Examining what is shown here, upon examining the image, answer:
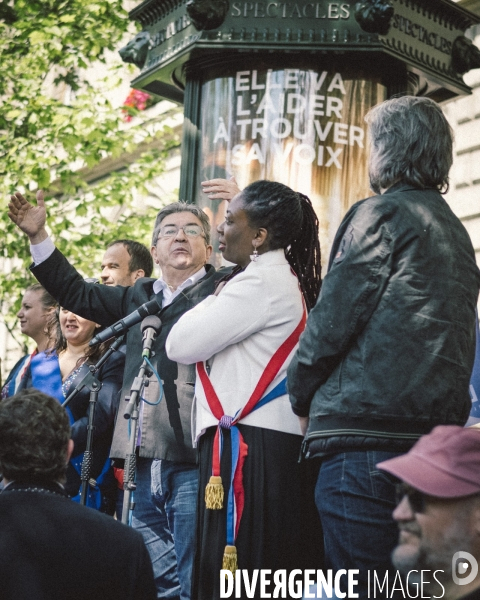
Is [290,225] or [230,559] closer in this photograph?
[230,559]

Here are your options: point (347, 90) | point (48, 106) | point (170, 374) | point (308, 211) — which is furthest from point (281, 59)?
point (48, 106)

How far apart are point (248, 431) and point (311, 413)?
2.10 feet

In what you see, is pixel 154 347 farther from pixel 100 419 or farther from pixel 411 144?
pixel 411 144

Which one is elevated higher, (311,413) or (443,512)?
(311,413)

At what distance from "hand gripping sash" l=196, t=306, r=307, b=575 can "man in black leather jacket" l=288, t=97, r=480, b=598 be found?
1.50 feet

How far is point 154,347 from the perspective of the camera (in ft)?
17.4

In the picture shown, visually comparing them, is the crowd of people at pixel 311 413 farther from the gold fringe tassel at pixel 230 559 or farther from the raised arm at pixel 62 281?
the raised arm at pixel 62 281

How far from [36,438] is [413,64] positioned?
12.2 ft

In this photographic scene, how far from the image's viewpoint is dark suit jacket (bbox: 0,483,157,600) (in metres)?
3.23

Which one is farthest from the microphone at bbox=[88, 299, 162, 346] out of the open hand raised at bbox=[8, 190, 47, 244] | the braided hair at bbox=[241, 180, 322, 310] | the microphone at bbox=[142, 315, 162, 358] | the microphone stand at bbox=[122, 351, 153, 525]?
the braided hair at bbox=[241, 180, 322, 310]

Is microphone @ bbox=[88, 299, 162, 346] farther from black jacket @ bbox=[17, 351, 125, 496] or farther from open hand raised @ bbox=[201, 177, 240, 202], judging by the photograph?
black jacket @ bbox=[17, 351, 125, 496]

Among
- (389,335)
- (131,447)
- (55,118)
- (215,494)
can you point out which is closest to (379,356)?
(389,335)

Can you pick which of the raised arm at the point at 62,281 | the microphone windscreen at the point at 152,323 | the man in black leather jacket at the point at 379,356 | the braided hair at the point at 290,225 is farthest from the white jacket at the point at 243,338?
the raised arm at the point at 62,281

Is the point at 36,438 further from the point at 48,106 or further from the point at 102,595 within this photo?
the point at 48,106
